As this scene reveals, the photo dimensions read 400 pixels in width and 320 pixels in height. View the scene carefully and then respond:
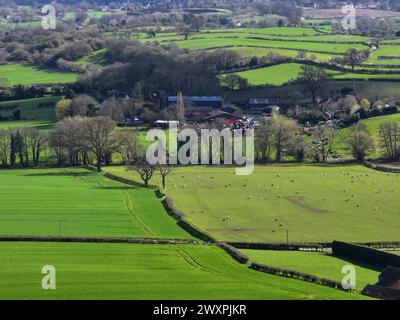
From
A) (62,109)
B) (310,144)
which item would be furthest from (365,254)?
(62,109)

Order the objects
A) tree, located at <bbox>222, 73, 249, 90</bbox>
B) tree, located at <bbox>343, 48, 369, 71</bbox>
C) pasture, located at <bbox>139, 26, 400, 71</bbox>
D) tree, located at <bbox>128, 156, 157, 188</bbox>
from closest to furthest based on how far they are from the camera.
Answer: tree, located at <bbox>128, 156, 157, 188</bbox>, tree, located at <bbox>222, 73, 249, 90</bbox>, tree, located at <bbox>343, 48, 369, 71</bbox>, pasture, located at <bbox>139, 26, 400, 71</bbox>

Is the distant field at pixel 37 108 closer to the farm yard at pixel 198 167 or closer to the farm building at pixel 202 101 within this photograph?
the farm yard at pixel 198 167

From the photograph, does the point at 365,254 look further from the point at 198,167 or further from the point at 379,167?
the point at 198,167

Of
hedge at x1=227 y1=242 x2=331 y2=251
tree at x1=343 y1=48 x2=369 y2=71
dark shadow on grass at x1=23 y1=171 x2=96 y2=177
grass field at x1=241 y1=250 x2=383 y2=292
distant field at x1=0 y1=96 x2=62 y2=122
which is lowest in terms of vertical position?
dark shadow on grass at x1=23 y1=171 x2=96 y2=177

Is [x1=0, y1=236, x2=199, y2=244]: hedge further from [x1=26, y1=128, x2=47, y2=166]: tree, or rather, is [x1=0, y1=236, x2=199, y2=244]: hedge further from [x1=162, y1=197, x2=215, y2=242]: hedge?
[x1=26, y1=128, x2=47, y2=166]: tree

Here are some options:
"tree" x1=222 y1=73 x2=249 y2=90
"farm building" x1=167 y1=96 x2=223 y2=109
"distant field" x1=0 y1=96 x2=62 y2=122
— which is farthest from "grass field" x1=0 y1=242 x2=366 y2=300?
"tree" x1=222 y1=73 x2=249 y2=90
